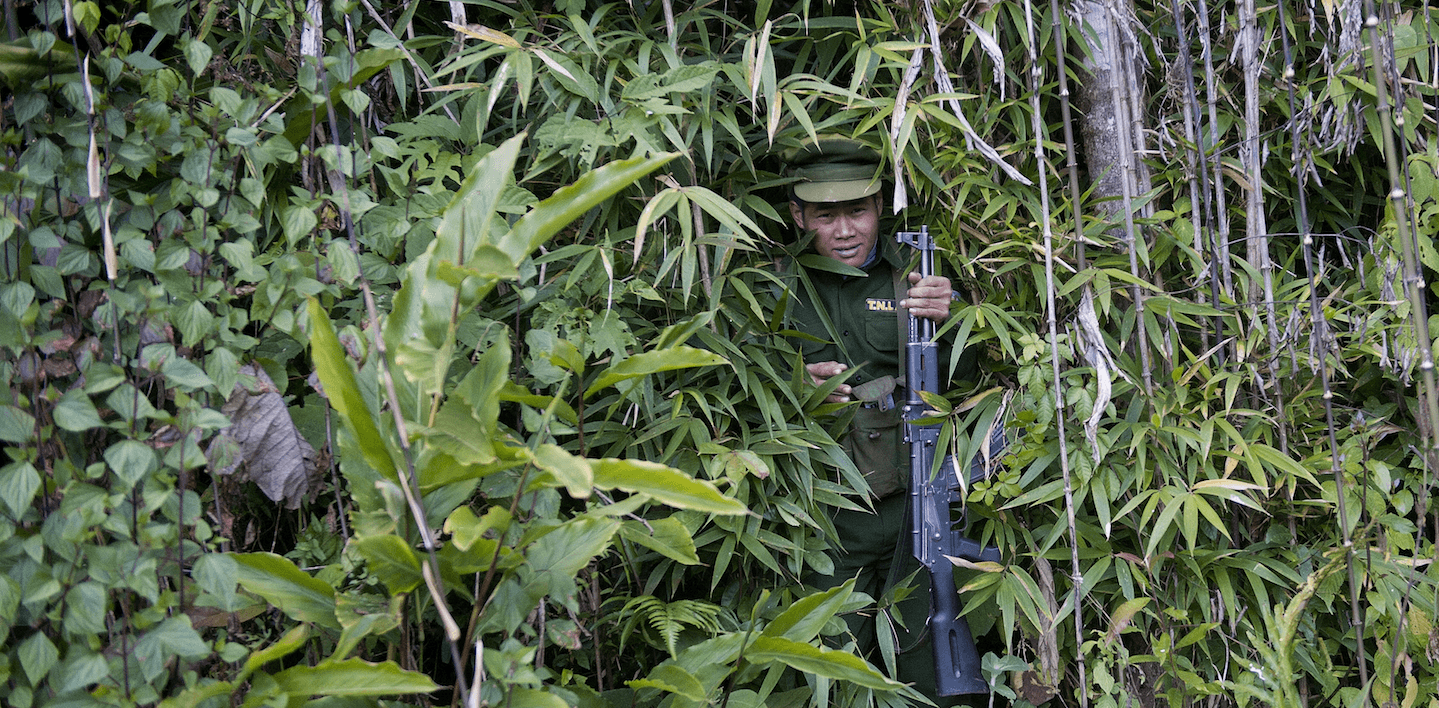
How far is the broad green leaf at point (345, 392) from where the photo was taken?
1322mm

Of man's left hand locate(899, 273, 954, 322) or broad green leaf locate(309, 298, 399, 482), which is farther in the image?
man's left hand locate(899, 273, 954, 322)

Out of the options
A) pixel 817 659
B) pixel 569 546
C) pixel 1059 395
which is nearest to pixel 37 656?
pixel 569 546

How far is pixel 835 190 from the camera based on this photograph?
7.57 ft

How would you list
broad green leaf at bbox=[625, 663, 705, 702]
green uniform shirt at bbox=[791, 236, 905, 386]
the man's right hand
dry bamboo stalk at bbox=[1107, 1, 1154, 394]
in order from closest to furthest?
broad green leaf at bbox=[625, 663, 705, 702], dry bamboo stalk at bbox=[1107, 1, 1154, 394], the man's right hand, green uniform shirt at bbox=[791, 236, 905, 386]

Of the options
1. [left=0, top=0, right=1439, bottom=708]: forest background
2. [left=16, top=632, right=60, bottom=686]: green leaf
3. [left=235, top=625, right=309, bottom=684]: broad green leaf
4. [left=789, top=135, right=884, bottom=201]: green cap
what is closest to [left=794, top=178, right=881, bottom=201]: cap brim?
[left=789, top=135, right=884, bottom=201]: green cap

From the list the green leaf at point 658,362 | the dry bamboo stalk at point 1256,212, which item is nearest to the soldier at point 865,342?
the dry bamboo stalk at point 1256,212

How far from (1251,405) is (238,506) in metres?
2.28

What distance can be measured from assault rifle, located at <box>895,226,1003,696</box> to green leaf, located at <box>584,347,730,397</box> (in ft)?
2.78

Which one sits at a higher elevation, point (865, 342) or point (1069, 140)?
point (1069, 140)

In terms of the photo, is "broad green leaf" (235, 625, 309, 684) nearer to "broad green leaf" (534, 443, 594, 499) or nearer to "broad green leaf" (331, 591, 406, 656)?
"broad green leaf" (331, 591, 406, 656)

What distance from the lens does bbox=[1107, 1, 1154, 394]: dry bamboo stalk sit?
7.17 feet

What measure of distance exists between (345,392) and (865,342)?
4.65ft

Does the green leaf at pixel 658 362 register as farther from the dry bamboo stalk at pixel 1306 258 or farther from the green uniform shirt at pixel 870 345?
the dry bamboo stalk at pixel 1306 258

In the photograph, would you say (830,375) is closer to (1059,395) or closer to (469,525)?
(1059,395)
